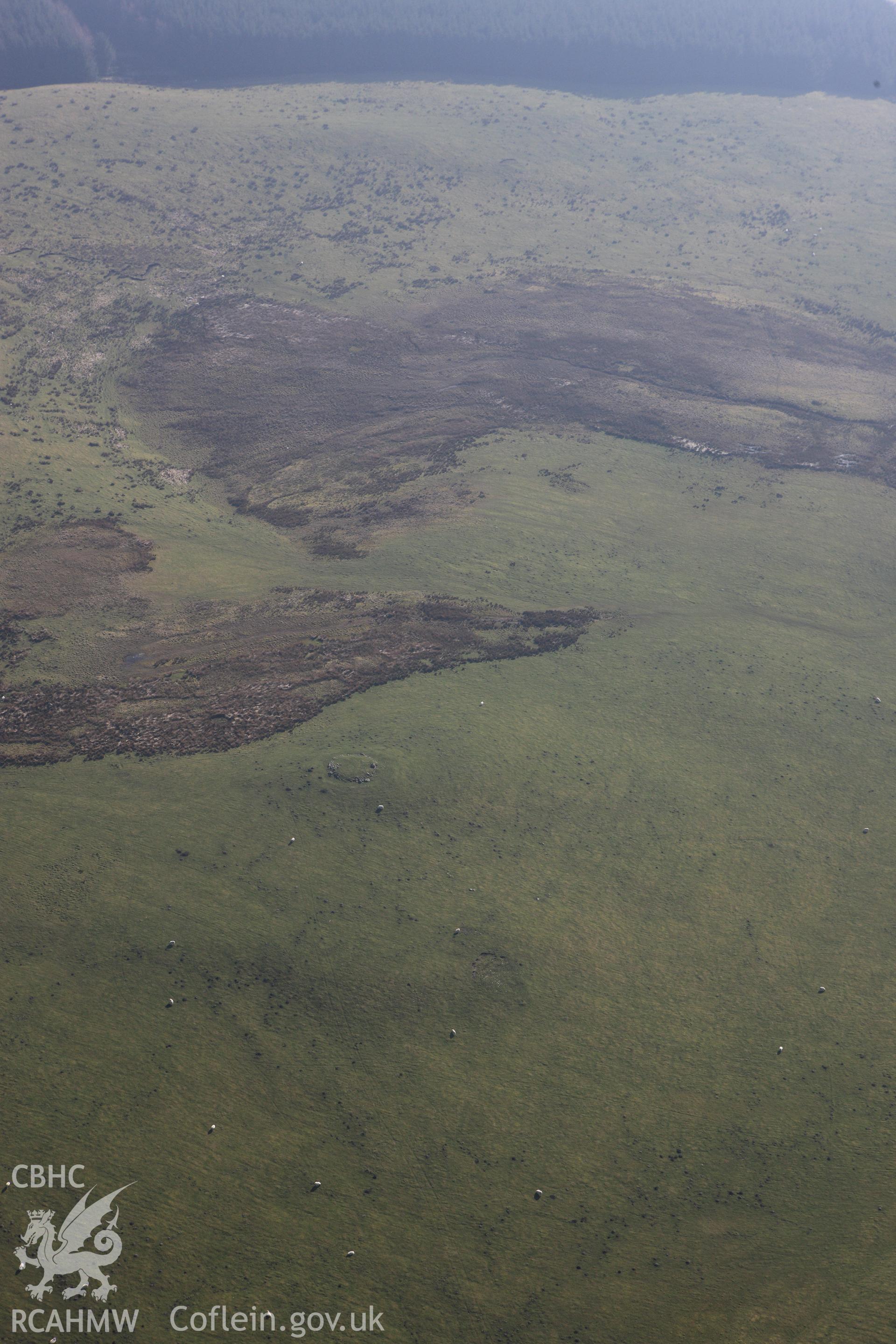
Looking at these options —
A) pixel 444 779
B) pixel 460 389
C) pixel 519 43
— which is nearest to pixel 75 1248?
pixel 444 779

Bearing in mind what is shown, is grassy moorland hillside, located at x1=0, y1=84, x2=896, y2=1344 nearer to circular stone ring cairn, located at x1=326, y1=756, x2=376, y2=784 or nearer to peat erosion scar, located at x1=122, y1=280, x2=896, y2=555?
circular stone ring cairn, located at x1=326, y1=756, x2=376, y2=784

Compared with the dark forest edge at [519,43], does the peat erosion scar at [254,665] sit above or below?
below

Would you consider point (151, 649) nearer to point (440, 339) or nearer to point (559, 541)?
point (559, 541)

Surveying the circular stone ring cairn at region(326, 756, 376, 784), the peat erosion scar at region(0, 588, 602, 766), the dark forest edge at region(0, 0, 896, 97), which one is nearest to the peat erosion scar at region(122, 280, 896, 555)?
the peat erosion scar at region(0, 588, 602, 766)

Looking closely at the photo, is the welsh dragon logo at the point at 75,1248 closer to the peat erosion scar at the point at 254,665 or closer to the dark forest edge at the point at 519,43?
the peat erosion scar at the point at 254,665

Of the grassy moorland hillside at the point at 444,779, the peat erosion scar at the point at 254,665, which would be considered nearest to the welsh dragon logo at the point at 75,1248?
the grassy moorland hillside at the point at 444,779

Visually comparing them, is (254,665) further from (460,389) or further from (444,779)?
(460,389)
